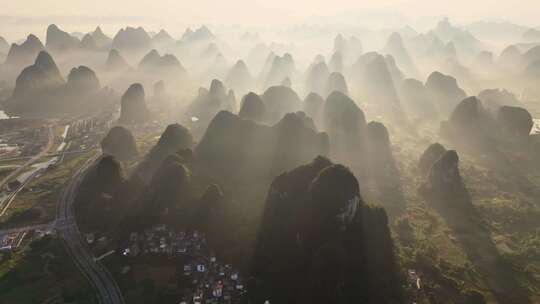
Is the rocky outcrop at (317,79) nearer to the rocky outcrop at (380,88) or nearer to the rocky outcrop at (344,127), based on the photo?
the rocky outcrop at (380,88)

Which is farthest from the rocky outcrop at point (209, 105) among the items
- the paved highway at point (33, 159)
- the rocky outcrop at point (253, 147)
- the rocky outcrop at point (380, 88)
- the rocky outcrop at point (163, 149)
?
the rocky outcrop at point (380, 88)

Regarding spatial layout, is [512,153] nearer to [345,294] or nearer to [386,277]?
[386,277]

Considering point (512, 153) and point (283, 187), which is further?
point (512, 153)

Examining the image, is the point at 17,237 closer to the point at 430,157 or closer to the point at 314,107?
the point at 430,157

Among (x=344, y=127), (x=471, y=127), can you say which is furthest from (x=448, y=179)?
(x=471, y=127)

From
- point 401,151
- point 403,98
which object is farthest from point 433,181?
point 403,98
